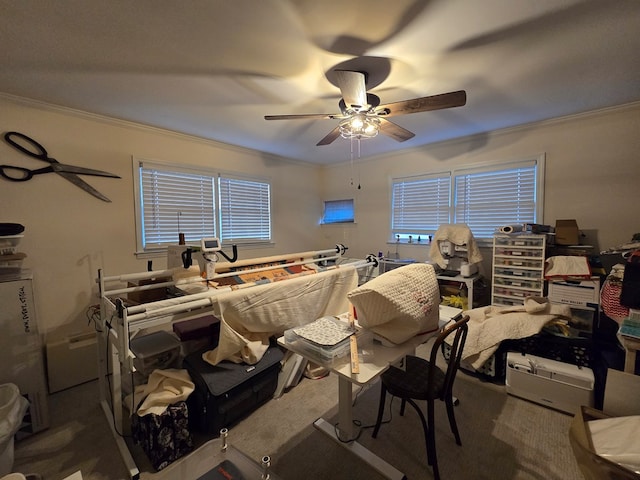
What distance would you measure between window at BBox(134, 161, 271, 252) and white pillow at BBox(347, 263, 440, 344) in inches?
104

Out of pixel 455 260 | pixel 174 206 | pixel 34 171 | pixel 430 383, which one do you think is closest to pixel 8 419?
pixel 34 171

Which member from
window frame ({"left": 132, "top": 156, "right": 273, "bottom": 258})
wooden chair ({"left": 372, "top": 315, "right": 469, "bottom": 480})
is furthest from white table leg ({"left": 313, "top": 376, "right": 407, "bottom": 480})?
window frame ({"left": 132, "top": 156, "right": 273, "bottom": 258})

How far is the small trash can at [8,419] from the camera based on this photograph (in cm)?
142

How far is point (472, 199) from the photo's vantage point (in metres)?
3.48

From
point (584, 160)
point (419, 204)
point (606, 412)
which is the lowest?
point (606, 412)

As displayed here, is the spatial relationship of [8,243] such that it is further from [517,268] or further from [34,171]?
[517,268]

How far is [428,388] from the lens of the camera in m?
1.47

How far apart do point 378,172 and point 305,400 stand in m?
3.32

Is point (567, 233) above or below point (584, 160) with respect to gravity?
below

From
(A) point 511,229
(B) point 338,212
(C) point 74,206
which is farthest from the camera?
(B) point 338,212

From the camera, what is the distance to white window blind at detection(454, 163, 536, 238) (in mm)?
A: 3086

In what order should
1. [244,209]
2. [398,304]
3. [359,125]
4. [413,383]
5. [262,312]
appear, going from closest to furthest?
[398,304] → [413,383] → [262,312] → [359,125] → [244,209]

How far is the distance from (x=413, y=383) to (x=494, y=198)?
8.87 feet

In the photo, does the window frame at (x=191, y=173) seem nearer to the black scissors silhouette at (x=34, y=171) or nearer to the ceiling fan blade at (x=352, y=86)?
the black scissors silhouette at (x=34, y=171)
